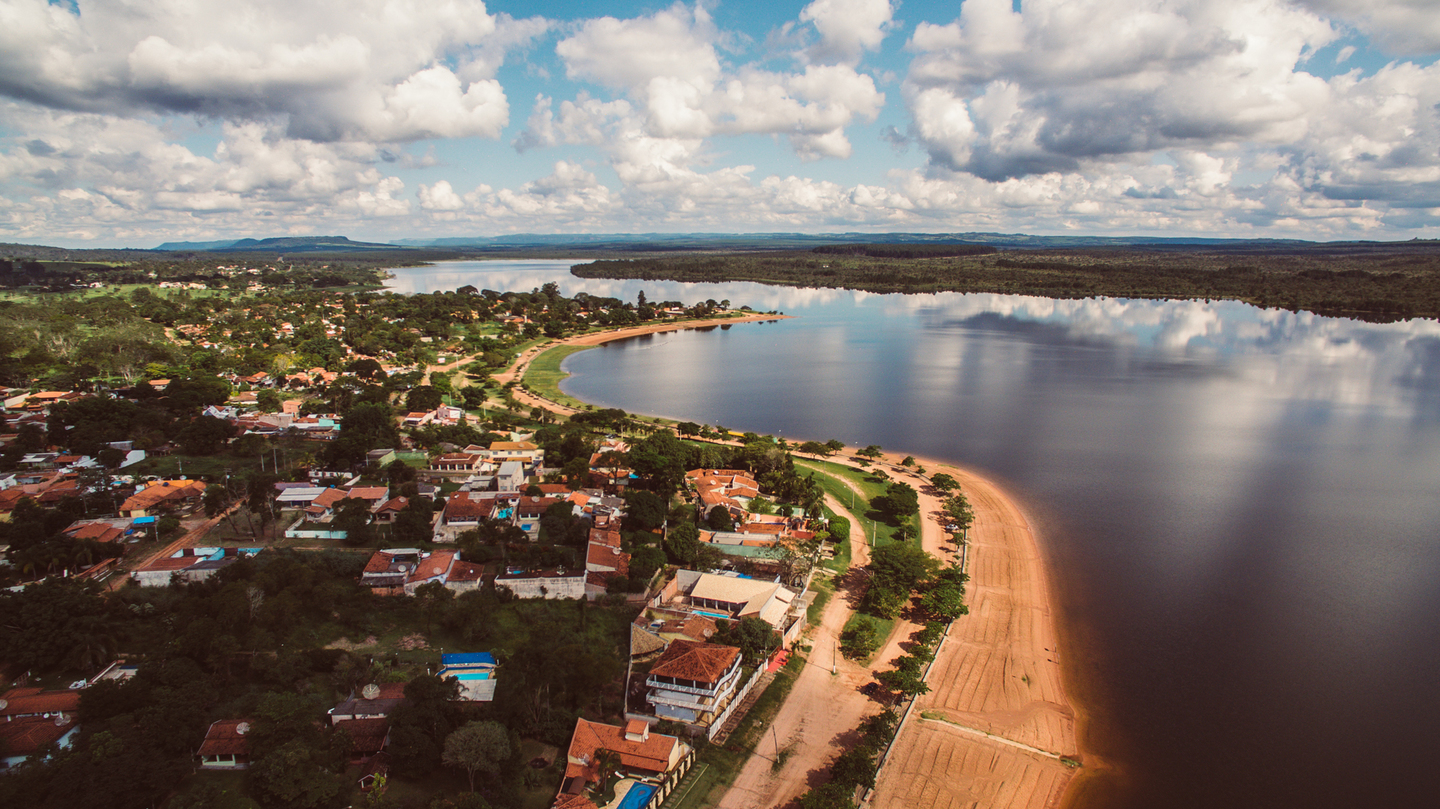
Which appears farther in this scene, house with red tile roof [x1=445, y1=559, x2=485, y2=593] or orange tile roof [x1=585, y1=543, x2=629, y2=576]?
orange tile roof [x1=585, y1=543, x2=629, y2=576]

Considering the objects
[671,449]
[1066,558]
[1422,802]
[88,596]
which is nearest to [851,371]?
[671,449]

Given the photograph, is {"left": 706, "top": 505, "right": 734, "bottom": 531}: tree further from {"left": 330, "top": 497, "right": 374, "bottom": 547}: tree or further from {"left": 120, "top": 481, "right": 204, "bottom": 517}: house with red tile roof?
{"left": 120, "top": 481, "right": 204, "bottom": 517}: house with red tile roof

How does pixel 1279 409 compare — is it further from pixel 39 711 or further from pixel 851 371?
pixel 39 711

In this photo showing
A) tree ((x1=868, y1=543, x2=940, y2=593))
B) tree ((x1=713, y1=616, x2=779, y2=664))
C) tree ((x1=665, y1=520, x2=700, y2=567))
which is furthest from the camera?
tree ((x1=665, y1=520, x2=700, y2=567))

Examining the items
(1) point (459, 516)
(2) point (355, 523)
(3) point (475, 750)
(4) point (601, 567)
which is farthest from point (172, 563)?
(3) point (475, 750)

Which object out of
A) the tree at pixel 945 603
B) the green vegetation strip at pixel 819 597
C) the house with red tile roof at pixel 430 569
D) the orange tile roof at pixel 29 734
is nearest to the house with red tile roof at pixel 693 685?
the green vegetation strip at pixel 819 597

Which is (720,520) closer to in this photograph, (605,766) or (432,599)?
(432,599)

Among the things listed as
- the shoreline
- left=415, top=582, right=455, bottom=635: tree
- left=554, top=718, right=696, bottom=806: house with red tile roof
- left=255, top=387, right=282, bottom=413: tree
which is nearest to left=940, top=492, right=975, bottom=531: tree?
the shoreline
